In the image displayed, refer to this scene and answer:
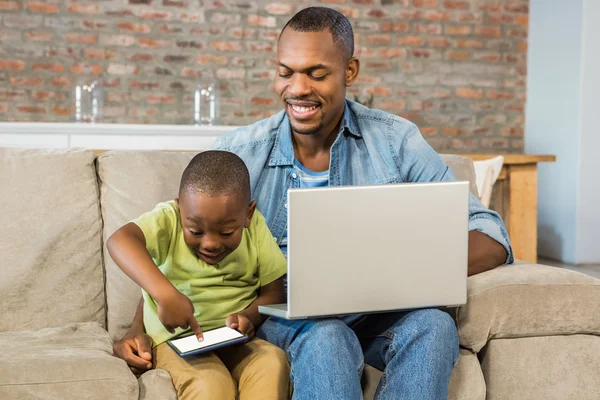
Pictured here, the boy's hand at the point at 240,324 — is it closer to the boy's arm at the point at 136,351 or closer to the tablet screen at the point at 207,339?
the tablet screen at the point at 207,339

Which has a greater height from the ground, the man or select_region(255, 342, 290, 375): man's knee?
the man

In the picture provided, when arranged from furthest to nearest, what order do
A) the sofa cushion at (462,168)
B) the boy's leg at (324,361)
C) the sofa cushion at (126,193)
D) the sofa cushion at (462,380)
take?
the sofa cushion at (462,168) < the sofa cushion at (126,193) < the sofa cushion at (462,380) < the boy's leg at (324,361)

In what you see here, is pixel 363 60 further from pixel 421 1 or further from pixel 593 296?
pixel 593 296

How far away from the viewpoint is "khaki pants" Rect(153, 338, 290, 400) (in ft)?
4.74

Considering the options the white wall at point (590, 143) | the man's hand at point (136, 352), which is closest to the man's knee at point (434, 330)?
the man's hand at point (136, 352)

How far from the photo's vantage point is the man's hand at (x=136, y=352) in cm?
155

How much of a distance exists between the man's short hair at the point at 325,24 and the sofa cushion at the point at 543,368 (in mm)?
777

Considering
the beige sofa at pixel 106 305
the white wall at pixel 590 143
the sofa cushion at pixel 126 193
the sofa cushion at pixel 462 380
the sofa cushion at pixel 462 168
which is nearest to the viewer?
the beige sofa at pixel 106 305

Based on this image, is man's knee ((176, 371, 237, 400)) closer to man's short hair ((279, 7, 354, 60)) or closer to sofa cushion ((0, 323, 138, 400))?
sofa cushion ((0, 323, 138, 400))

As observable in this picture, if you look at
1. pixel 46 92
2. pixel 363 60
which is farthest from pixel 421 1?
pixel 46 92

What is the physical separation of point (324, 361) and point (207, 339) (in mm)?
227

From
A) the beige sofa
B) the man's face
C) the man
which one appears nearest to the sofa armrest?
the beige sofa

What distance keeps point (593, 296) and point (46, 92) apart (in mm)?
3715

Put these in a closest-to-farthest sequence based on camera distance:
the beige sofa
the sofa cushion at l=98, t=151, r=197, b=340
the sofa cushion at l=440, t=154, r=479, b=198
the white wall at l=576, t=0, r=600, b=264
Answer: the beige sofa → the sofa cushion at l=98, t=151, r=197, b=340 → the sofa cushion at l=440, t=154, r=479, b=198 → the white wall at l=576, t=0, r=600, b=264
